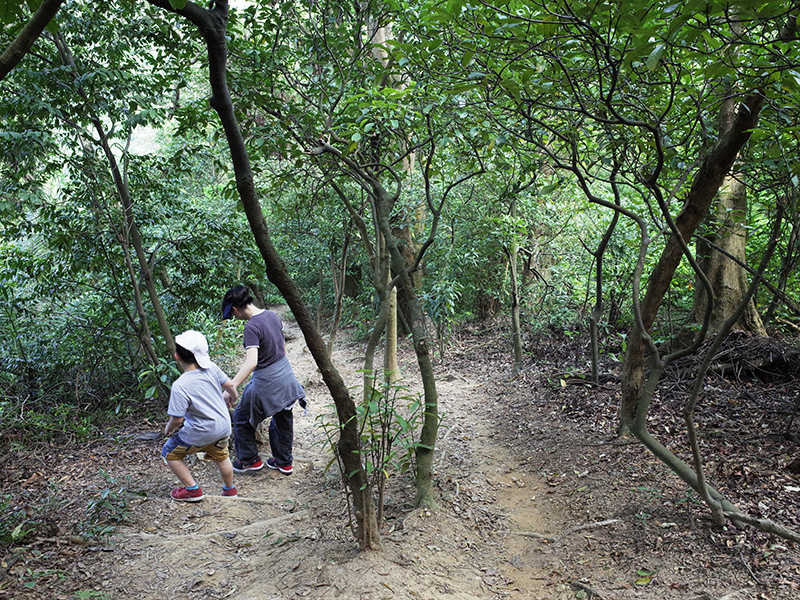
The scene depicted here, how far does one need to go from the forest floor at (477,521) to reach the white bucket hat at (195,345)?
1.16m

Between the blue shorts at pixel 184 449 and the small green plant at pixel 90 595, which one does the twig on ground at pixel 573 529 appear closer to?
the blue shorts at pixel 184 449

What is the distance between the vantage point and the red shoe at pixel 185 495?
418 centimetres

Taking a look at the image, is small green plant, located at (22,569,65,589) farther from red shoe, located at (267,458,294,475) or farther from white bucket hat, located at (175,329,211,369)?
red shoe, located at (267,458,294,475)

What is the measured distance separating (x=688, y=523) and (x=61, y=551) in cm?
407

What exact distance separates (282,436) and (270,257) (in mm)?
2821

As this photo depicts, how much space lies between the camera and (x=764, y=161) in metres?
3.50

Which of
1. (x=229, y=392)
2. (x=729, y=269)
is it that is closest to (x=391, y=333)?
(x=229, y=392)

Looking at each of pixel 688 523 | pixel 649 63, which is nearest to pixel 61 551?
pixel 688 523

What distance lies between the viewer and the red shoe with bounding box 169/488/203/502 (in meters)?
4.18

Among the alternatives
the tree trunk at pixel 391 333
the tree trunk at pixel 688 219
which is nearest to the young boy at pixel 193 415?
the tree trunk at pixel 391 333

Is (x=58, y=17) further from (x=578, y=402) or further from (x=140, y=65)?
(x=578, y=402)

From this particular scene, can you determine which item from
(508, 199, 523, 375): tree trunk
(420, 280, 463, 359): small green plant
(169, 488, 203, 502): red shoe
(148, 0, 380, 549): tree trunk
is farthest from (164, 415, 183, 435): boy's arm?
(508, 199, 523, 375): tree trunk

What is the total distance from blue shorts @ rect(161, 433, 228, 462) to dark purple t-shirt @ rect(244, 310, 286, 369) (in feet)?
2.70

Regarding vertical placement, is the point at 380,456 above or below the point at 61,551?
above
